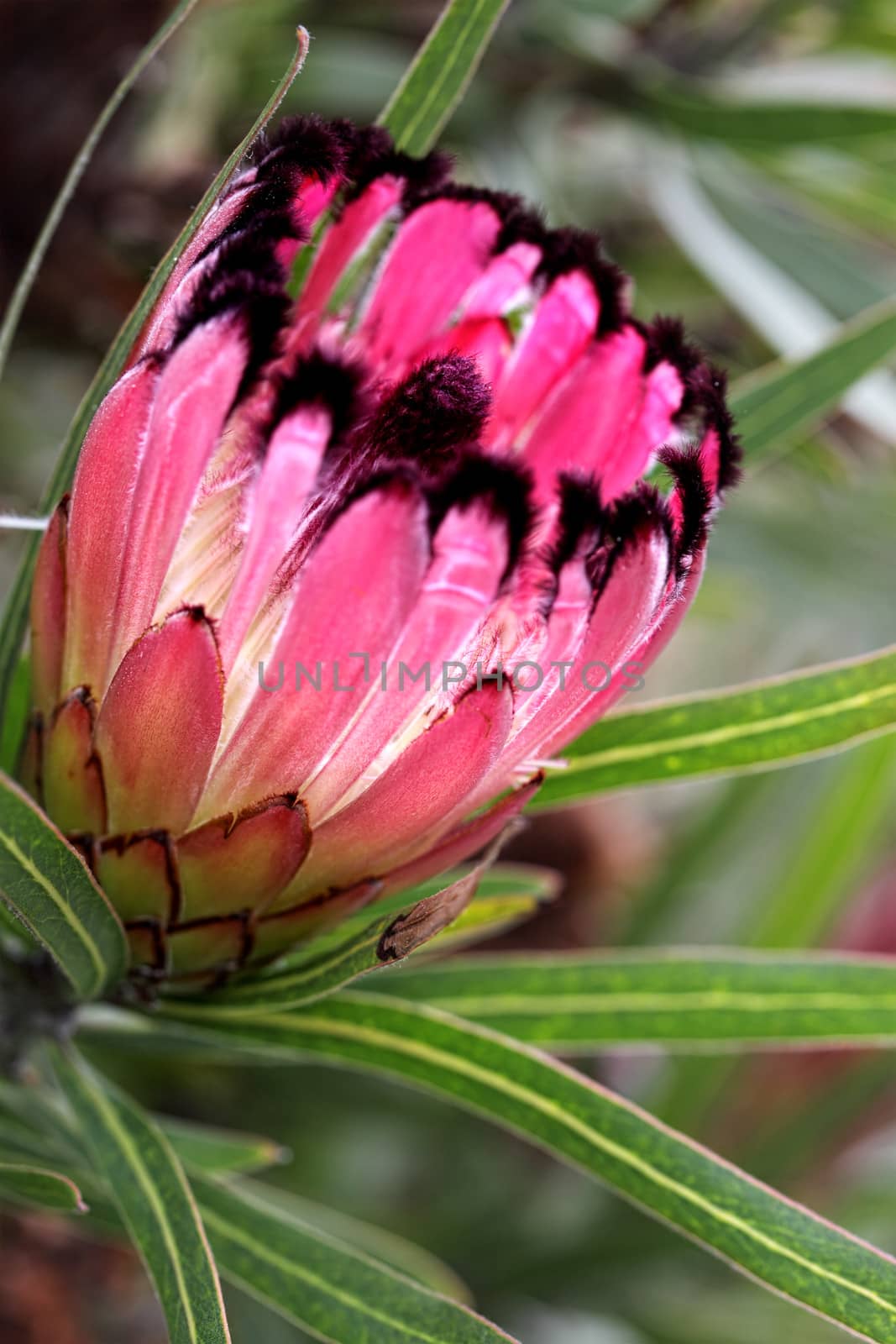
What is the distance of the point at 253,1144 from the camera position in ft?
2.89

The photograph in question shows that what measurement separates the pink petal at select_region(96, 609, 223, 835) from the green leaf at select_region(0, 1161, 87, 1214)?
0.20 metres

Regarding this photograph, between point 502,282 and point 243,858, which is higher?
point 502,282

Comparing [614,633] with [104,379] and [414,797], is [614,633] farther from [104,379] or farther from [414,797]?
[104,379]

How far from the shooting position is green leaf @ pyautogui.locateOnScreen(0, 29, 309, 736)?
545 mm

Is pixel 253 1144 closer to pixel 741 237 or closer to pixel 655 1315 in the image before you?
pixel 655 1315

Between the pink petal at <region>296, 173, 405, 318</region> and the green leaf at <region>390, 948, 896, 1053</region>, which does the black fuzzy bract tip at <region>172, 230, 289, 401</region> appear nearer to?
the pink petal at <region>296, 173, 405, 318</region>

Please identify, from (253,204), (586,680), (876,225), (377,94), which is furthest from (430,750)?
(876,225)

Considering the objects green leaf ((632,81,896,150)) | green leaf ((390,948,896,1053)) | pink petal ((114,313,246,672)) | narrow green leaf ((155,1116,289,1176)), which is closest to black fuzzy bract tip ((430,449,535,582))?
pink petal ((114,313,246,672))

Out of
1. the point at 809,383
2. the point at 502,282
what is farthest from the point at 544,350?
the point at 809,383

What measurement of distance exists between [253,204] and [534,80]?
104 centimetres

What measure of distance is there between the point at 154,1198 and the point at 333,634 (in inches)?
14.7

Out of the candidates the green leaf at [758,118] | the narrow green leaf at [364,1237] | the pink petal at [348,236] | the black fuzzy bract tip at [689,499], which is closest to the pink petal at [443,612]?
the black fuzzy bract tip at [689,499]

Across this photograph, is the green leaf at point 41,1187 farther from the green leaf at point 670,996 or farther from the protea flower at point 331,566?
the green leaf at point 670,996

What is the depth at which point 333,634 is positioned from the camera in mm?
478
